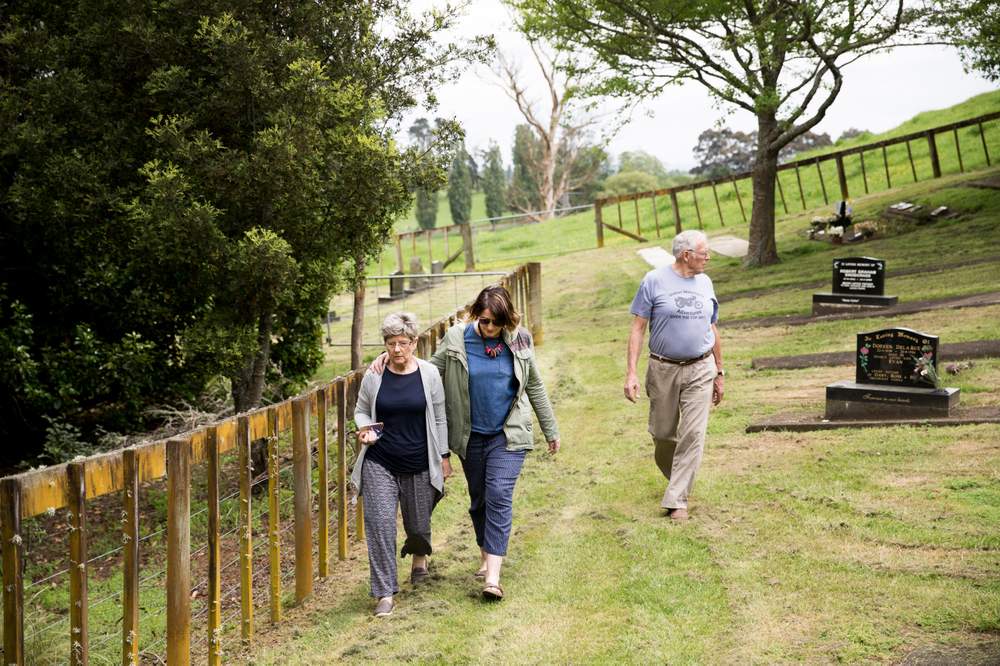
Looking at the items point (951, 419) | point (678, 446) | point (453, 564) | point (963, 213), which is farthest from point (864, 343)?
point (963, 213)

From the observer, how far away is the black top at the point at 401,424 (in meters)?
6.30

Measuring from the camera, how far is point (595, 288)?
25.2 meters

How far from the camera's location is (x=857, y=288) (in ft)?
52.0

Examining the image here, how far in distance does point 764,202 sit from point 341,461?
17.6 meters

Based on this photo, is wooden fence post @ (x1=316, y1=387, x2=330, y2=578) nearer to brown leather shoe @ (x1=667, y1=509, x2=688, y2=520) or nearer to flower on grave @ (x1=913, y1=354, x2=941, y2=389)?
brown leather shoe @ (x1=667, y1=509, x2=688, y2=520)

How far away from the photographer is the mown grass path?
559 centimetres

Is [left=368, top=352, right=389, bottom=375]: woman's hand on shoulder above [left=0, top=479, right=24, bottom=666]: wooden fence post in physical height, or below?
above

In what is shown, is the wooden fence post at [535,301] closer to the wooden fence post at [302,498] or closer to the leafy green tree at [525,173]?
the wooden fence post at [302,498]

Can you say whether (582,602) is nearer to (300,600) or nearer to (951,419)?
(300,600)

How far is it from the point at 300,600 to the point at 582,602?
1.89m

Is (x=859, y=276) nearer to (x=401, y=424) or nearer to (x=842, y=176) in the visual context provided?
(x=401, y=424)

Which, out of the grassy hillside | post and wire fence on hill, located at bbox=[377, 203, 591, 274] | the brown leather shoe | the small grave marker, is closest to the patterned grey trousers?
the brown leather shoe

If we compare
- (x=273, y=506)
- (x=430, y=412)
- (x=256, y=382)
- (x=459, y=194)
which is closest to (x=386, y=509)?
(x=430, y=412)

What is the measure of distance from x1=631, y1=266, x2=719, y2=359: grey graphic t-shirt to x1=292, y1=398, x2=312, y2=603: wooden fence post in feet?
8.03
